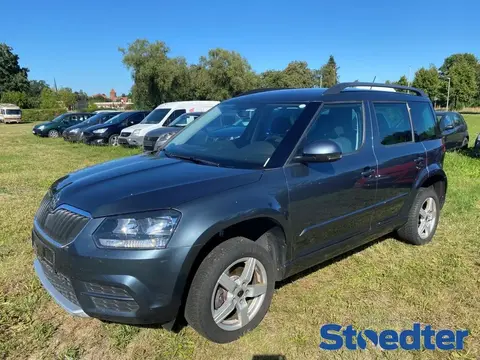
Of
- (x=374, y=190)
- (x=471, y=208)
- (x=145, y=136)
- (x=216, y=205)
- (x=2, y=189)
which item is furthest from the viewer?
(x=145, y=136)

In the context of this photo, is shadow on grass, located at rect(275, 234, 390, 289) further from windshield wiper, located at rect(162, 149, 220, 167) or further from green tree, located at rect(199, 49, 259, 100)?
green tree, located at rect(199, 49, 259, 100)

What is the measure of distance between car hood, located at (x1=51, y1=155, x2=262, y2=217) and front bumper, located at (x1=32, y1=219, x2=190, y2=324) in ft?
0.68

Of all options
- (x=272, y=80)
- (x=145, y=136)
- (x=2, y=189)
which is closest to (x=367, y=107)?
(x=2, y=189)

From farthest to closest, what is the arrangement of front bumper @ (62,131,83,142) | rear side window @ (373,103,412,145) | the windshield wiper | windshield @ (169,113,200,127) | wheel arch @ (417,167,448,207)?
front bumper @ (62,131,83,142) < windshield @ (169,113,200,127) < wheel arch @ (417,167,448,207) < rear side window @ (373,103,412,145) < the windshield wiper

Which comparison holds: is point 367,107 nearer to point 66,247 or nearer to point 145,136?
point 66,247

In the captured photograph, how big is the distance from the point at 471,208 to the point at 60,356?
591cm

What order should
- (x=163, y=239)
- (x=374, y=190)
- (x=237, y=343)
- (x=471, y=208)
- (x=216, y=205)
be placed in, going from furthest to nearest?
1. (x=471, y=208)
2. (x=374, y=190)
3. (x=237, y=343)
4. (x=216, y=205)
5. (x=163, y=239)

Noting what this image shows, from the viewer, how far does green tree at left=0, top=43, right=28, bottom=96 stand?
76.4m

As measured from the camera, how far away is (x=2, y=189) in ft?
26.1

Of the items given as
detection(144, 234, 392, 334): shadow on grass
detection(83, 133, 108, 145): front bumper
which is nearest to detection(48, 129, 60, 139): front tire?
detection(83, 133, 108, 145): front bumper

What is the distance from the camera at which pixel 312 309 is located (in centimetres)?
336

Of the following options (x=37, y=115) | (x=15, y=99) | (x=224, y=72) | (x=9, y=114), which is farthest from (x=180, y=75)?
(x=15, y=99)

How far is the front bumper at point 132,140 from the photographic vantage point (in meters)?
14.6

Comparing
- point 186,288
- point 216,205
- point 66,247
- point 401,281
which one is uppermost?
point 216,205
